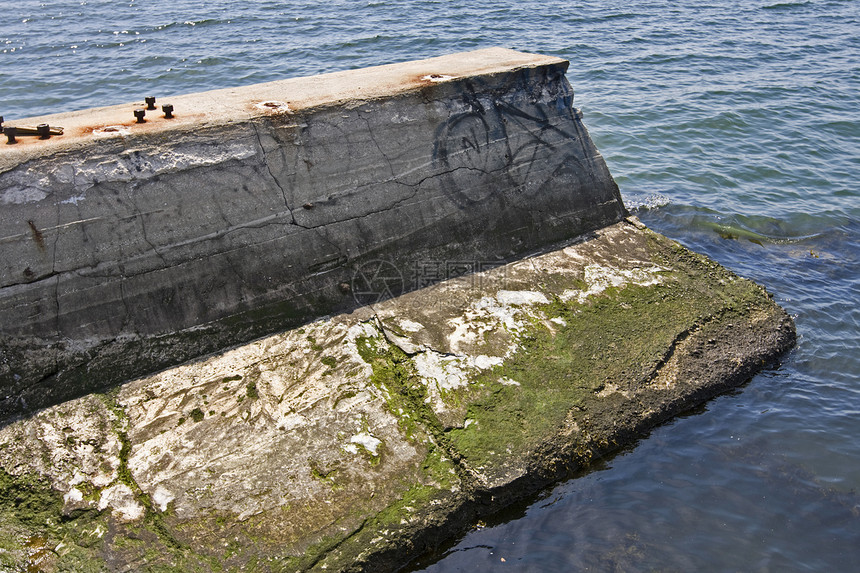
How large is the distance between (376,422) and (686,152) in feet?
19.1

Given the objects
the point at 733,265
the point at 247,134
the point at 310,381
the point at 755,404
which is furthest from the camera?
the point at 733,265

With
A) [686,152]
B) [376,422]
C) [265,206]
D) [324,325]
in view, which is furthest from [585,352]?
[686,152]

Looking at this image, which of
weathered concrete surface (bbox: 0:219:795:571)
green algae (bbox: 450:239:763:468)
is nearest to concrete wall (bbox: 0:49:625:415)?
weathered concrete surface (bbox: 0:219:795:571)

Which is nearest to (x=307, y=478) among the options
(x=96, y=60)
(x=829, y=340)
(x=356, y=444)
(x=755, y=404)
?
(x=356, y=444)

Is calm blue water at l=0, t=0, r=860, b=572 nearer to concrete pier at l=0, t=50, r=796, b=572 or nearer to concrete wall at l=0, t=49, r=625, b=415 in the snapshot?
concrete pier at l=0, t=50, r=796, b=572

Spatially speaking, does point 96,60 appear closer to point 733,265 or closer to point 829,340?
point 733,265

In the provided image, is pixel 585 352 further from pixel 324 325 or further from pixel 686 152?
pixel 686 152

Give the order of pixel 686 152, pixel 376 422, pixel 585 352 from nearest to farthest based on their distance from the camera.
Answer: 1. pixel 376 422
2. pixel 585 352
3. pixel 686 152

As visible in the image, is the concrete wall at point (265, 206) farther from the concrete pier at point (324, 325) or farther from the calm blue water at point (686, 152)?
the calm blue water at point (686, 152)

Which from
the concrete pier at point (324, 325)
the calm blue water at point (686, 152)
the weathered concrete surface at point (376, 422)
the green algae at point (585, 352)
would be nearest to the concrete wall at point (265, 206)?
the concrete pier at point (324, 325)

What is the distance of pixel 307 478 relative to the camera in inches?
109

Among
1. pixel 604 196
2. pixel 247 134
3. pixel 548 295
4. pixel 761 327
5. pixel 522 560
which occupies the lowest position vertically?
pixel 522 560

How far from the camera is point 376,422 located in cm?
302

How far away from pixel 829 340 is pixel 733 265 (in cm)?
103
